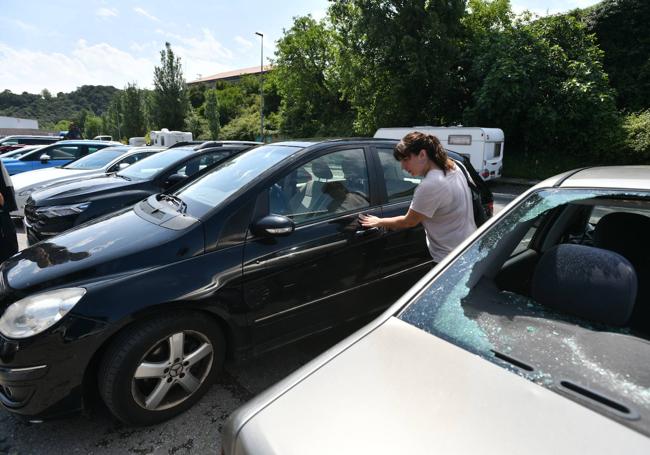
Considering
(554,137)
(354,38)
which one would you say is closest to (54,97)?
(354,38)

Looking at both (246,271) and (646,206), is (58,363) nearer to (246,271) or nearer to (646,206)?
(246,271)

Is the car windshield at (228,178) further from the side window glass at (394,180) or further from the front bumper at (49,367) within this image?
the front bumper at (49,367)

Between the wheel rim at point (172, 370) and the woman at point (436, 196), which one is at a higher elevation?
the woman at point (436, 196)

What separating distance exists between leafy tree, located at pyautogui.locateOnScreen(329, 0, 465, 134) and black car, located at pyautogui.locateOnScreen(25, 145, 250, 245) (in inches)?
578

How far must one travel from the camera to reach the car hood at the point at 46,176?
21.6ft

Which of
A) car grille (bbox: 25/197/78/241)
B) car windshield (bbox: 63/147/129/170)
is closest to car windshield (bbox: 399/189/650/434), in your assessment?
car grille (bbox: 25/197/78/241)

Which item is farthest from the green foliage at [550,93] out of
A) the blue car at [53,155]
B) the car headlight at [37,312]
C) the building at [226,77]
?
the building at [226,77]

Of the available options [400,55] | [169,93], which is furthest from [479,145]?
[169,93]

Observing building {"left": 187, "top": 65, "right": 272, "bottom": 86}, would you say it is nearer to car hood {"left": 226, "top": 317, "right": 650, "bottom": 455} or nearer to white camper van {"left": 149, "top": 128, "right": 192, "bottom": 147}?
white camper van {"left": 149, "top": 128, "right": 192, "bottom": 147}

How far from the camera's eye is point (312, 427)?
40.1 inches

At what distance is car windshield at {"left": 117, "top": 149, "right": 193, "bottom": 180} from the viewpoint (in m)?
5.34

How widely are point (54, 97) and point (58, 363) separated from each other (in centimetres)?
14931

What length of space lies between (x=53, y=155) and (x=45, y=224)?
680cm

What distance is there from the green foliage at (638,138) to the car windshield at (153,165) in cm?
1472
